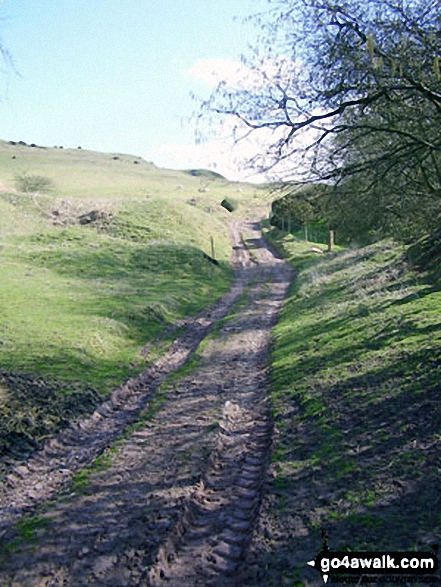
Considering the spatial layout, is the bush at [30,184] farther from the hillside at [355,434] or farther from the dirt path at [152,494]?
the dirt path at [152,494]

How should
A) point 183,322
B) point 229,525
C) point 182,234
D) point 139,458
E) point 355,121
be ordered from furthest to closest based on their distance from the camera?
1. point 182,234
2. point 183,322
3. point 355,121
4. point 139,458
5. point 229,525

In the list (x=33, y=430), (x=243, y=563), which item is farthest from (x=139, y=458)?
(x=243, y=563)

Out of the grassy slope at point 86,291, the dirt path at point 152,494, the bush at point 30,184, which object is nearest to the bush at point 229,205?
the grassy slope at point 86,291

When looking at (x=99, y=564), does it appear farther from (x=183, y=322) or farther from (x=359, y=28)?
(x=183, y=322)

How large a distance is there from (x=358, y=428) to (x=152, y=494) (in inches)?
143

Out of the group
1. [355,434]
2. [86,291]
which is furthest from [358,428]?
[86,291]

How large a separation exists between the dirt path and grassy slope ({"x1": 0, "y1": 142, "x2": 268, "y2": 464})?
127 cm

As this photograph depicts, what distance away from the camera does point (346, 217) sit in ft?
48.9

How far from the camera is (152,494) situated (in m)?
7.69

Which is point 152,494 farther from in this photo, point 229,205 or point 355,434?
point 229,205

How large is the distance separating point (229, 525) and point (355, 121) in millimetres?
8462

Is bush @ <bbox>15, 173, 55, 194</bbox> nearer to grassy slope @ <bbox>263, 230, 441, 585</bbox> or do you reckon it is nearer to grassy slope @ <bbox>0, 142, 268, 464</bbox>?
grassy slope @ <bbox>0, 142, 268, 464</bbox>

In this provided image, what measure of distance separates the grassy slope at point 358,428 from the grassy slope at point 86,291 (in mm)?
4566

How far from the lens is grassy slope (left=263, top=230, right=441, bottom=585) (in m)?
6.07
